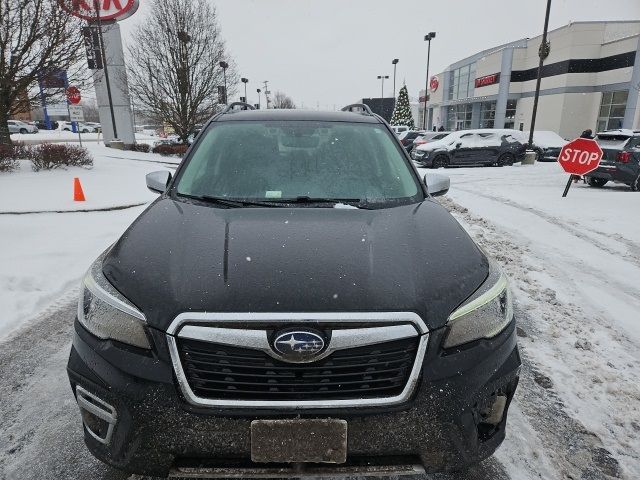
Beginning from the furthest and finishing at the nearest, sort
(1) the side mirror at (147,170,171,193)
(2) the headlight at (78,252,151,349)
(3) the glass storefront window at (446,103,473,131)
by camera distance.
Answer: (3) the glass storefront window at (446,103,473,131)
(1) the side mirror at (147,170,171,193)
(2) the headlight at (78,252,151,349)

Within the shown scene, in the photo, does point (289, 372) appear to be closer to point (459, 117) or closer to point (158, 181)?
point (158, 181)

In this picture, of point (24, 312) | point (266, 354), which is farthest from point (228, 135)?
point (24, 312)

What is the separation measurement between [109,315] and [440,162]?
18.7 m

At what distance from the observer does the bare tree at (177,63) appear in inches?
868

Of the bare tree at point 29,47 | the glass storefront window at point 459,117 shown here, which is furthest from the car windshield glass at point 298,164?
the glass storefront window at point 459,117

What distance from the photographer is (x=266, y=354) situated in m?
1.52

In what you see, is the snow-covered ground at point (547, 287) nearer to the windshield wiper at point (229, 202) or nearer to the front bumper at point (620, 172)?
the front bumper at point (620, 172)

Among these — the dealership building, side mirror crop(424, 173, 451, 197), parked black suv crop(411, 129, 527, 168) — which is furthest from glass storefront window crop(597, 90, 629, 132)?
side mirror crop(424, 173, 451, 197)

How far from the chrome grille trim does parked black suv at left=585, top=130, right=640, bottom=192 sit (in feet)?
42.1

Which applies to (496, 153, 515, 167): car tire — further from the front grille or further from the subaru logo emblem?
the subaru logo emblem

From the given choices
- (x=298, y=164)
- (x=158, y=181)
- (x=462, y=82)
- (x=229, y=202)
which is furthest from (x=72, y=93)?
(x=462, y=82)

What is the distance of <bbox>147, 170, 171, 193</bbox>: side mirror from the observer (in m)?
2.97

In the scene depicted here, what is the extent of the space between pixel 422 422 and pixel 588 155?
10600mm

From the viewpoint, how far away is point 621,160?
11.5 m
